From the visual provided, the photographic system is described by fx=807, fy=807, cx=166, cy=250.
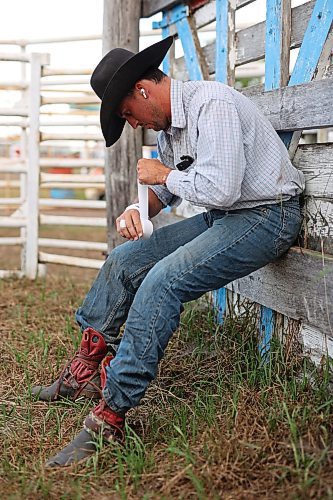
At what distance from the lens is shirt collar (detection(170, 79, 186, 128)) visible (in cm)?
309

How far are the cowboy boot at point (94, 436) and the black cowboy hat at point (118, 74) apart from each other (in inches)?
44.9

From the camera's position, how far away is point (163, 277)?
2910 mm

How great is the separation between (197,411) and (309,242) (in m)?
0.80

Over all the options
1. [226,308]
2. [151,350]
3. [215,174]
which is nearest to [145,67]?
[215,174]

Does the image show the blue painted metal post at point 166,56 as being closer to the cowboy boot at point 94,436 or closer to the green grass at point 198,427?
the green grass at point 198,427

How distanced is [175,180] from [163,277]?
38 cm

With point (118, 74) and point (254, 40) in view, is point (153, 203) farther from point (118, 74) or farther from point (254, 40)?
point (254, 40)

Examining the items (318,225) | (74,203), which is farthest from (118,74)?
(74,203)

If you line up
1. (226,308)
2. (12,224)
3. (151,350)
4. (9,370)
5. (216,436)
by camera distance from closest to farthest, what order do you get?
1. (216,436)
2. (151,350)
3. (9,370)
4. (226,308)
5. (12,224)

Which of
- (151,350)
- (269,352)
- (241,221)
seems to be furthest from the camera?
(269,352)

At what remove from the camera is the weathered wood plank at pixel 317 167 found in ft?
9.95

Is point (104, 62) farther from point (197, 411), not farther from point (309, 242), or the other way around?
point (197, 411)

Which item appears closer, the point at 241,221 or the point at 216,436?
the point at 216,436

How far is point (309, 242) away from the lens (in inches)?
126
